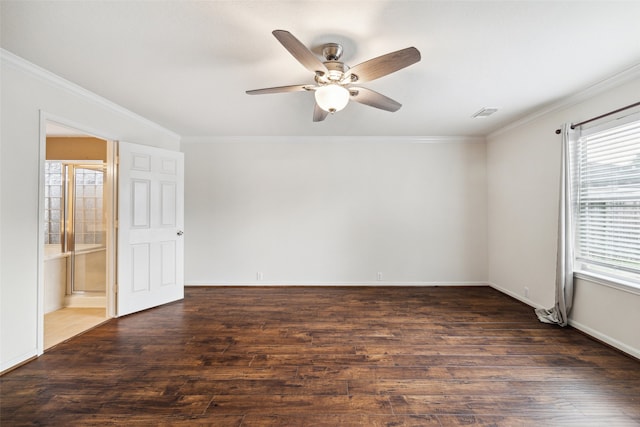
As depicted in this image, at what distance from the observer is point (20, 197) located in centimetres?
233

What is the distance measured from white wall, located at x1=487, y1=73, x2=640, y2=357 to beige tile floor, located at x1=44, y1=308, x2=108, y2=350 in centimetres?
535

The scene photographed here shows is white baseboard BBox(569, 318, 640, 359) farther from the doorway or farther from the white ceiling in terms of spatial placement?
the doorway

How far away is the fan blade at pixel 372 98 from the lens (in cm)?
226

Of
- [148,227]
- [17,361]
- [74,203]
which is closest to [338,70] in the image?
[148,227]

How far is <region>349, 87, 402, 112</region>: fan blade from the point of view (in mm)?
2263

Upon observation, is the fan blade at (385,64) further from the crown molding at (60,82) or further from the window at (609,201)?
the crown molding at (60,82)

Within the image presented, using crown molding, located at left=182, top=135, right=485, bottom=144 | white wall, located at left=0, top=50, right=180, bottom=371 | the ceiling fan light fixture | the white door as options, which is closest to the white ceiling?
white wall, located at left=0, top=50, right=180, bottom=371

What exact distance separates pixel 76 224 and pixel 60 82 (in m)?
2.30

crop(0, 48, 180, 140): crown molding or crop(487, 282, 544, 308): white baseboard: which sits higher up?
crop(0, 48, 180, 140): crown molding

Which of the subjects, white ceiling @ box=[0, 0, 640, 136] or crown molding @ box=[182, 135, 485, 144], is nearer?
white ceiling @ box=[0, 0, 640, 136]

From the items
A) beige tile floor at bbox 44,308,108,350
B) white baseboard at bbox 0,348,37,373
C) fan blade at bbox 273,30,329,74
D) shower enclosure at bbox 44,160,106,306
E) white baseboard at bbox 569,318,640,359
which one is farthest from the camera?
shower enclosure at bbox 44,160,106,306

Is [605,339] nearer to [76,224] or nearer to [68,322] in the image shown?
[68,322]

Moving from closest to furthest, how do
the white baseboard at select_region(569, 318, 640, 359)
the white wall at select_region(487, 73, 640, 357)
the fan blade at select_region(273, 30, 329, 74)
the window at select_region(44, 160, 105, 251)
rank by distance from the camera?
the fan blade at select_region(273, 30, 329, 74)
the white baseboard at select_region(569, 318, 640, 359)
the white wall at select_region(487, 73, 640, 357)
the window at select_region(44, 160, 105, 251)

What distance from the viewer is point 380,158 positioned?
4789 millimetres
